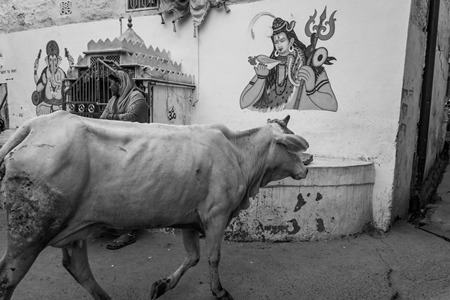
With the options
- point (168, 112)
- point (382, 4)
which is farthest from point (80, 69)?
point (382, 4)

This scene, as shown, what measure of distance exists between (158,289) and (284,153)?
5.44 feet

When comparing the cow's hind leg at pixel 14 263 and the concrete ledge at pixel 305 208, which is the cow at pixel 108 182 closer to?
the cow's hind leg at pixel 14 263

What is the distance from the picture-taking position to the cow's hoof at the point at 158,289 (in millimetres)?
3316

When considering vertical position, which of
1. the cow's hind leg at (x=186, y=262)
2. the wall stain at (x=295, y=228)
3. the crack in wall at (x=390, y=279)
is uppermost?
the cow's hind leg at (x=186, y=262)

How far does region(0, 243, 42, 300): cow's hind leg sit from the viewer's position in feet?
8.18

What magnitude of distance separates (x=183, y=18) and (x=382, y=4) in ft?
11.5

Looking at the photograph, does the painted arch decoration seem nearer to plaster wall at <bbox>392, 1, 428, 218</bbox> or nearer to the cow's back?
plaster wall at <bbox>392, 1, 428, 218</bbox>

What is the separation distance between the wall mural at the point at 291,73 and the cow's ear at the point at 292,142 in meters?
2.78

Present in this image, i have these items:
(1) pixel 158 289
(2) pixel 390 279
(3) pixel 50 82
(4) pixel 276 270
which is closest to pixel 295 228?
(4) pixel 276 270

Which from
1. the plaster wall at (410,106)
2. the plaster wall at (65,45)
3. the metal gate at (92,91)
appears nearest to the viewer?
the plaster wall at (410,106)

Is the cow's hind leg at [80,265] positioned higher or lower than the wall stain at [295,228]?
higher

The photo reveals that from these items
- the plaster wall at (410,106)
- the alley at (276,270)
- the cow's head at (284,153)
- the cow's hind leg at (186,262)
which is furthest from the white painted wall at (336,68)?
the cow's hind leg at (186,262)

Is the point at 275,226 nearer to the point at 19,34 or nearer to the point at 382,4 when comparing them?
the point at 382,4

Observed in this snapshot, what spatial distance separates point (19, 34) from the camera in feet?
29.3
